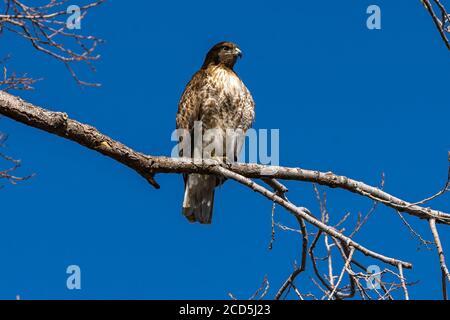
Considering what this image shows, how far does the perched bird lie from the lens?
6.77m

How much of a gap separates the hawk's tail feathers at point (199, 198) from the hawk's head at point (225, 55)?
122 centimetres

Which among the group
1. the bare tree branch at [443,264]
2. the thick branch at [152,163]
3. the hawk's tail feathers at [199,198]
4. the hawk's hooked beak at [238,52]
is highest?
the hawk's hooked beak at [238,52]

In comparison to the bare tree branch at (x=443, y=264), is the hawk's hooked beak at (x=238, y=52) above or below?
above

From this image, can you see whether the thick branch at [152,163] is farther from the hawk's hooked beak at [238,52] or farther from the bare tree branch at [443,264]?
the hawk's hooked beak at [238,52]

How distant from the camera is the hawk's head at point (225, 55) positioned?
7379mm

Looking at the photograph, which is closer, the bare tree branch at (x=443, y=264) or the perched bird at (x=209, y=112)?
the bare tree branch at (x=443, y=264)

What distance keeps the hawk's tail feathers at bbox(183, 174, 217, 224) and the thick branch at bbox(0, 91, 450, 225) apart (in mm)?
1917

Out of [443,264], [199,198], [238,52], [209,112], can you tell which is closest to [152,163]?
[443,264]


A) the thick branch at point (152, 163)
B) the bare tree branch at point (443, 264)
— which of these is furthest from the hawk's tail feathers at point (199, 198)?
the bare tree branch at point (443, 264)

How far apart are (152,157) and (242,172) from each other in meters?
0.68

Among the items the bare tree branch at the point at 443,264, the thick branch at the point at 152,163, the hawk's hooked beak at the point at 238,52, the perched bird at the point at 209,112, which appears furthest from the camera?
the hawk's hooked beak at the point at 238,52
